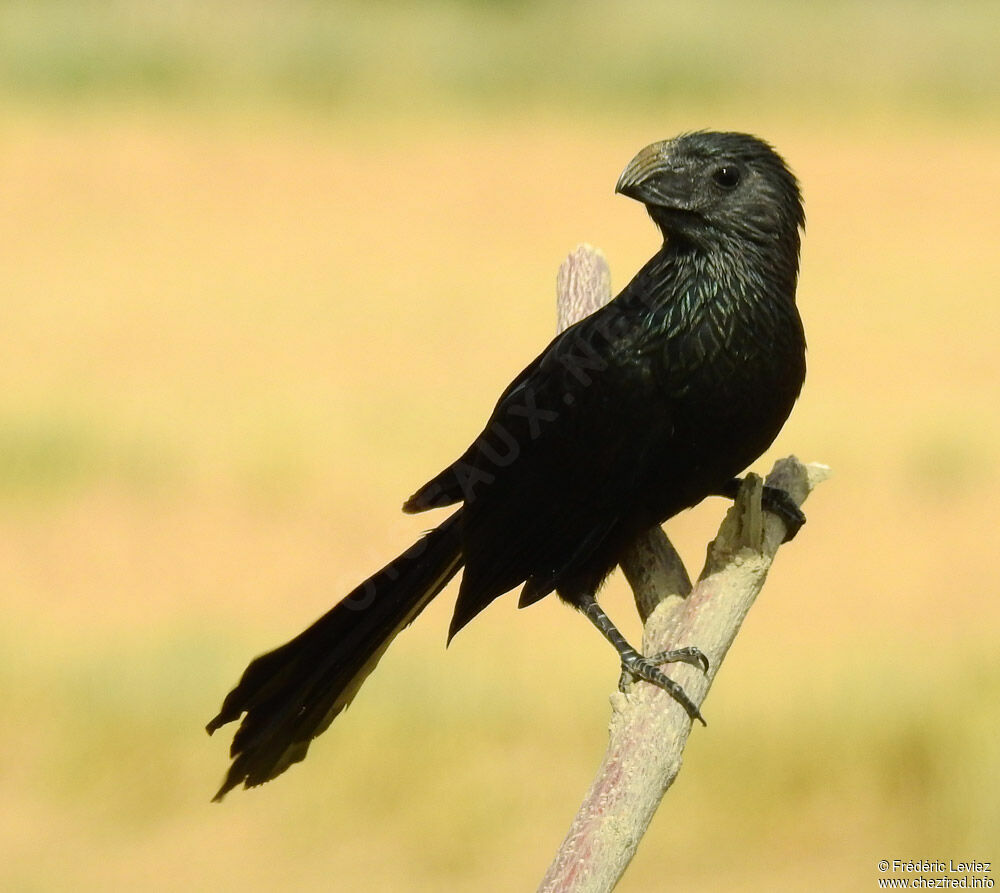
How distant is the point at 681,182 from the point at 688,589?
0.73 metres

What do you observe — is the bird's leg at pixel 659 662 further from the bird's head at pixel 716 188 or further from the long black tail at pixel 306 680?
the bird's head at pixel 716 188

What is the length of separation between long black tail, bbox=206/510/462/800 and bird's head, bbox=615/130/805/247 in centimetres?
80

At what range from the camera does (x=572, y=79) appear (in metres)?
9.22

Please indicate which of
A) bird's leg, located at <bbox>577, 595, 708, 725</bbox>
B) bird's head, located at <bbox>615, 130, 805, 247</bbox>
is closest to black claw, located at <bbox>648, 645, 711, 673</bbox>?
bird's leg, located at <bbox>577, 595, 708, 725</bbox>

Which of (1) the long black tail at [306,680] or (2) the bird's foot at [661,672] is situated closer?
(2) the bird's foot at [661,672]

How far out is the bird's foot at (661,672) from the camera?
2.72 metres

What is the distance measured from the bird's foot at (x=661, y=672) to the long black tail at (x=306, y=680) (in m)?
0.39

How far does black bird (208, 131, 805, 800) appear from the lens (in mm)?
2822

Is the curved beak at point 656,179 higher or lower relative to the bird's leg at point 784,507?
higher

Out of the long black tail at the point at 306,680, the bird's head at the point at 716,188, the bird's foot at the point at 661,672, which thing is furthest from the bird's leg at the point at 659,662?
the bird's head at the point at 716,188

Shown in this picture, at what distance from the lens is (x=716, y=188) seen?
110 inches

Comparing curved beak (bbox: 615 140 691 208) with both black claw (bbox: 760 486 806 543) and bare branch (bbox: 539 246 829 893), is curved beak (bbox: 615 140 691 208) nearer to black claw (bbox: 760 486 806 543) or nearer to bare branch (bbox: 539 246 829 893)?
bare branch (bbox: 539 246 829 893)

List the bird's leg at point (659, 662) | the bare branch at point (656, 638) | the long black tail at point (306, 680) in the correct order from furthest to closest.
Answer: the long black tail at point (306, 680)
the bird's leg at point (659, 662)
the bare branch at point (656, 638)

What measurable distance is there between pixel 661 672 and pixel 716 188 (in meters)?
0.80
